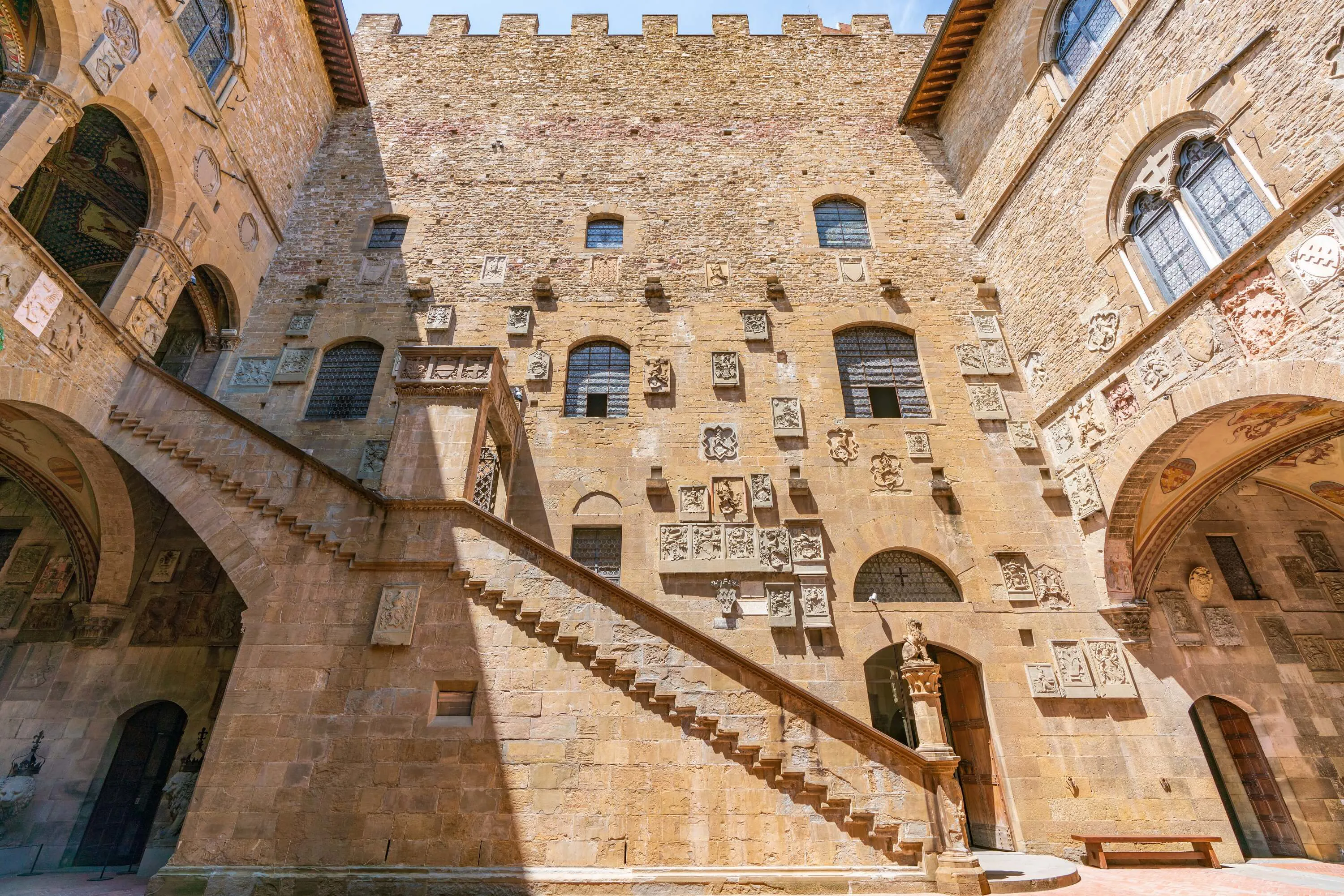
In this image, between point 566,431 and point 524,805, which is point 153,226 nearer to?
point 566,431

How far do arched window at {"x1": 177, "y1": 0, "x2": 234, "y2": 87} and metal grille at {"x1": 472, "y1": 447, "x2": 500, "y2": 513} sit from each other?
8333 mm

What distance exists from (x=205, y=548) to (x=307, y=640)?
15.9 ft

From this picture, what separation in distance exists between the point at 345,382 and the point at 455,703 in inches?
304

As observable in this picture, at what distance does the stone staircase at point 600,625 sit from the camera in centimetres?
608

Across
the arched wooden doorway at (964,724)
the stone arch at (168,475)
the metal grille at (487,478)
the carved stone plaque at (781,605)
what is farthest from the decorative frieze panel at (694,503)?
the stone arch at (168,475)

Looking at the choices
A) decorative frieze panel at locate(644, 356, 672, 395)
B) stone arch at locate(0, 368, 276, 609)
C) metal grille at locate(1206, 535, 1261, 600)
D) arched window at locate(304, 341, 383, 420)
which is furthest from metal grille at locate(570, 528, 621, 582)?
metal grille at locate(1206, 535, 1261, 600)

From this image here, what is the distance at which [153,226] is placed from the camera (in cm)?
959

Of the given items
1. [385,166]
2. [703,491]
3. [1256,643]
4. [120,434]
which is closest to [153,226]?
[120,434]

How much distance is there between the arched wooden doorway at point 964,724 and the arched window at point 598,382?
626cm

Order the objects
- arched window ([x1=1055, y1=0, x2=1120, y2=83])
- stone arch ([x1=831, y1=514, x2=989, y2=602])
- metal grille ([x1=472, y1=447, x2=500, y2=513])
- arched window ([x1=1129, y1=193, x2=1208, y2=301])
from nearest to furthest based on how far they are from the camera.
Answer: arched window ([x1=1129, y1=193, x2=1208, y2=301]), stone arch ([x1=831, y1=514, x2=989, y2=602]), metal grille ([x1=472, y1=447, x2=500, y2=513]), arched window ([x1=1055, y1=0, x2=1120, y2=83])

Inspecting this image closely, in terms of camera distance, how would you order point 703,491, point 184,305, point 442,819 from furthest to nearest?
point 184,305 → point 703,491 → point 442,819

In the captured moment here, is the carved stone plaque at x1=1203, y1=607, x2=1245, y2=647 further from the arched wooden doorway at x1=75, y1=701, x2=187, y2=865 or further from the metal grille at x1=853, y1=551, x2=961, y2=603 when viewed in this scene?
the arched wooden doorway at x1=75, y1=701, x2=187, y2=865

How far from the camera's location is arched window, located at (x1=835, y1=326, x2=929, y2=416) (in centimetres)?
1156

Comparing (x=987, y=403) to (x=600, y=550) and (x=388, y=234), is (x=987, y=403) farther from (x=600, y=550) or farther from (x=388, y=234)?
(x=388, y=234)
